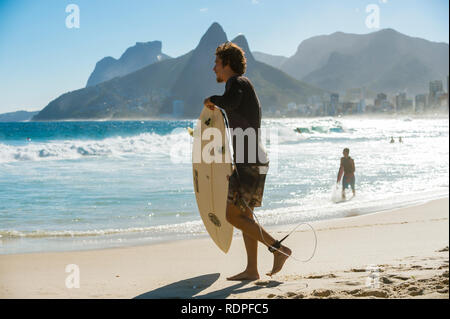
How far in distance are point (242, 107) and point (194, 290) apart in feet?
4.22

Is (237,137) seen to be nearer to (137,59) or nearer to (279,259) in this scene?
(279,259)

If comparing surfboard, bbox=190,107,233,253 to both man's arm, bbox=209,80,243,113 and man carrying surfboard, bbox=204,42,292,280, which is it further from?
man's arm, bbox=209,80,243,113

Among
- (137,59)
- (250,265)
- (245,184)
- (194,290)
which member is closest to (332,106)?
(137,59)

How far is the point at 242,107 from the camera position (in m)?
2.94

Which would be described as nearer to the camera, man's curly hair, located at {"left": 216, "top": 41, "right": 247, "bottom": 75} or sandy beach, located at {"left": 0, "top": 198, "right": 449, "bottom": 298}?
sandy beach, located at {"left": 0, "top": 198, "right": 449, "bottom": 298}

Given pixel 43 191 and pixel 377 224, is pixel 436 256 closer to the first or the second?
pixel 377 224

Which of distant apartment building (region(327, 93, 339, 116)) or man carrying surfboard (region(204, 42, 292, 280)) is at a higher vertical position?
distant apartment building (region(327, 93, 339, 116))

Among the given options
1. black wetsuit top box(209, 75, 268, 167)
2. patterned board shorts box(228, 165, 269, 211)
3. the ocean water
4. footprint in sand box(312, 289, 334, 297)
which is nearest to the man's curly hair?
black wetsuit top box(209, 75, 268, 167)

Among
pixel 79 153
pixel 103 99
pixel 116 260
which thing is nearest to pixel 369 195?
pixel 116 260

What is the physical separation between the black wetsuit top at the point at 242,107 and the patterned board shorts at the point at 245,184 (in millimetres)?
46

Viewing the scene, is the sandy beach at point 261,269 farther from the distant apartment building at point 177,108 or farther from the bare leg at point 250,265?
Answer: the distant apartment building at point 177,108

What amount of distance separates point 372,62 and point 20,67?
370 feet

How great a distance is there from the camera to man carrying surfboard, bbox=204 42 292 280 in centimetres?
291

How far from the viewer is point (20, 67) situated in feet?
18.7
